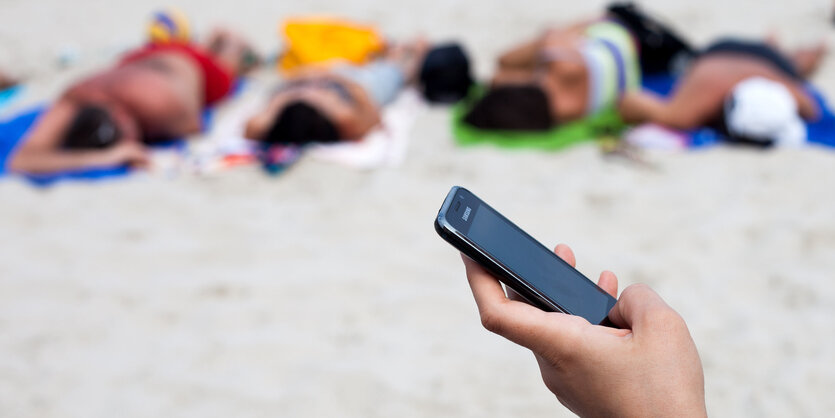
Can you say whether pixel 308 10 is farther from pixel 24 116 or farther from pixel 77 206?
pixel 77 206

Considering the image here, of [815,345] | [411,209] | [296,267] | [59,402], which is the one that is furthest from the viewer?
[411,209]

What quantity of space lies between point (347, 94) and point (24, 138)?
185cm

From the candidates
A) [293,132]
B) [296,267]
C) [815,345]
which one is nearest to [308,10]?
[293,132]

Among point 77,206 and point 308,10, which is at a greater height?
point 308,10

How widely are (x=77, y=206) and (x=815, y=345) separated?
305cm

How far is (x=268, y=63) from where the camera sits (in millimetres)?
5152

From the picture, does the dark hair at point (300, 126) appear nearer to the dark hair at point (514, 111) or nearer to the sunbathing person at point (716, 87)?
the dark hair at point (514, 111)

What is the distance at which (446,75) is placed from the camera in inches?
160

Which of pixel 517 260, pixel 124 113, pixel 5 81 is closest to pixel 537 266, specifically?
pixel 517 260

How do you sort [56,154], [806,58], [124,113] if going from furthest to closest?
[806,58] < [124,113] < [56,154]

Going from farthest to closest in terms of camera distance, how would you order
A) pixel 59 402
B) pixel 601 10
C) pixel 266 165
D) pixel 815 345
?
pixel 601 10
pixel 266 165
pixel 815 345
pixel 59 402

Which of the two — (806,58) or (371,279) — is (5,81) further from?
(806,58)

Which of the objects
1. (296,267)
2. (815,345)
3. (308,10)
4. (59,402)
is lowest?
(59,402)

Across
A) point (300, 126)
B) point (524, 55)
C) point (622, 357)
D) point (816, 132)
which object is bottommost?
point (300, 126)
